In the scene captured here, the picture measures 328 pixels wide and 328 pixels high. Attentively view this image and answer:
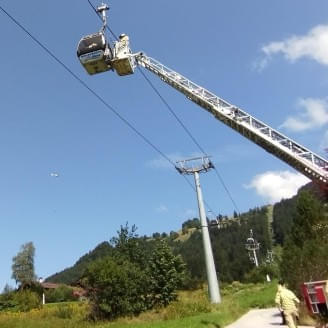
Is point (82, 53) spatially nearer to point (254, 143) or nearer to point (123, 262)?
point (254, 143)

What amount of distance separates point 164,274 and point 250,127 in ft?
75.4

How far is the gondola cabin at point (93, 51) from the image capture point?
701 inches

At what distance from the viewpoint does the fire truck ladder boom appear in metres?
16.4

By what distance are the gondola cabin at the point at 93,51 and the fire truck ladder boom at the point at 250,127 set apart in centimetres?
248

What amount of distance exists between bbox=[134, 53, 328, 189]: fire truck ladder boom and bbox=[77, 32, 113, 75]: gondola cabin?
8.13 feet

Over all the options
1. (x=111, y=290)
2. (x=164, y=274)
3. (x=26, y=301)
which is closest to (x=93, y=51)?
(x=111, y=290)

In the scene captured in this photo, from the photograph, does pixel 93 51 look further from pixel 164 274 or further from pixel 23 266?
pixel 23 266

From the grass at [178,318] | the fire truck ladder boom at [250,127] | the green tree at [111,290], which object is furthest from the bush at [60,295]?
the fire truck ladder boom at [250,127]

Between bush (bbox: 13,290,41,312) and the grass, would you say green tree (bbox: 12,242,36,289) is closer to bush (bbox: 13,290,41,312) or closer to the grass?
bush (bbox: 13,290,41,312)

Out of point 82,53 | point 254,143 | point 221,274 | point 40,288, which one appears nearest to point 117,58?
point 82,53

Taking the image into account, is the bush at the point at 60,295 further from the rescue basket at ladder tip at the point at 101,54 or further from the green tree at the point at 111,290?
the rescue basket at ladder tip at the point at 101,54

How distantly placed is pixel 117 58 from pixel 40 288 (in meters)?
58.3

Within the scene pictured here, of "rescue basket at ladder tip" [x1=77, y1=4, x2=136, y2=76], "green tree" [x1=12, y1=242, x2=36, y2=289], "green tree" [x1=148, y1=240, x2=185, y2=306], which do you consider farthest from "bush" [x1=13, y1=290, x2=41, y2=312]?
"green tree" [x1=12, y1=242, x2=36, y2=289]

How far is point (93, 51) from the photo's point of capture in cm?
1789
